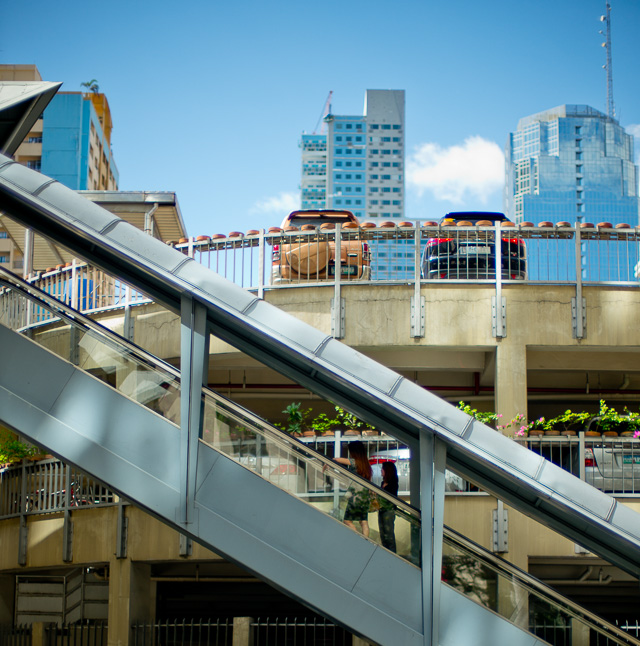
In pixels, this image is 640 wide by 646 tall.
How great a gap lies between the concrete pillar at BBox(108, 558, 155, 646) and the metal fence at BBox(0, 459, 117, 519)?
1.06m

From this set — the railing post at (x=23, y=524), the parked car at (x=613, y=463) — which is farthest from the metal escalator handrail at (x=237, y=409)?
the railing post at (x=23, y=524)

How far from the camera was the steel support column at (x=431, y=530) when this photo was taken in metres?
6.93

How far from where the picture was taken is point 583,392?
66.5 ft

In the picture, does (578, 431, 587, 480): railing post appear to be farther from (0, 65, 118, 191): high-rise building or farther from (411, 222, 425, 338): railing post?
(0, 65, 118, 191): high-rise building

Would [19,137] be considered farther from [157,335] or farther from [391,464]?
[157,335]

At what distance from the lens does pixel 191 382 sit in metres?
7.16

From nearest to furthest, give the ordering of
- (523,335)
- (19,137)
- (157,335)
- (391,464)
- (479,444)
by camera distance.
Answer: (479,444) < (19,137) < (391,464) < (523,335) < (157,335)

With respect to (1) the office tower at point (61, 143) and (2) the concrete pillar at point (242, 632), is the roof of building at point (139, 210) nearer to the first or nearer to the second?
(2) the concrete pillar at point (242, 632)

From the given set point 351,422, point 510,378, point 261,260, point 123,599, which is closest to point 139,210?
point 261,260

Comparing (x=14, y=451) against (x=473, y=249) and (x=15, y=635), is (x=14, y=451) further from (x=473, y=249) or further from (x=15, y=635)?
(x=473, y=249)

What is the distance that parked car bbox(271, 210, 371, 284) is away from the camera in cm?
1502

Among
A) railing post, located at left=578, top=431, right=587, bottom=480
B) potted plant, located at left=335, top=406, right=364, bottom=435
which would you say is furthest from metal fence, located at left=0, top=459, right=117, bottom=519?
railing post, located at left=578, top=431, right=587, bottom=480

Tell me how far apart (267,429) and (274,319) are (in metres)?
1.00

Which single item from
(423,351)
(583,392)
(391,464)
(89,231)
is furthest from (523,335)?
(89,231)
